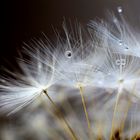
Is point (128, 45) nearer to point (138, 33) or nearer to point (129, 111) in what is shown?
point (138, 33)

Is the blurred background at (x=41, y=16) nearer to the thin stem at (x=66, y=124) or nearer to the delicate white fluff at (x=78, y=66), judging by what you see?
the delicate white fluff at (x=78, y=66)

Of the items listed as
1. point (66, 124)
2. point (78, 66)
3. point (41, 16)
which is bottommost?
point (66, 124)

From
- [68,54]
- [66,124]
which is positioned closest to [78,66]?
[68,54]

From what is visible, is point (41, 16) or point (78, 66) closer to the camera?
point (78, 66)

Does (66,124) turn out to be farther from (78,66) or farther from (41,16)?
(41,16)

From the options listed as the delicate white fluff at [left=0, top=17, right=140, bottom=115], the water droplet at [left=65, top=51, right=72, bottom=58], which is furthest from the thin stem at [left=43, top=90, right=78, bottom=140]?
the water droplet at [left=65, top=51, right=72, bottom=58]

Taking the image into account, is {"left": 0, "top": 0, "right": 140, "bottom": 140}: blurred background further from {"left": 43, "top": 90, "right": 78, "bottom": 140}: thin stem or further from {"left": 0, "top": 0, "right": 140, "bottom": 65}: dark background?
{"left": 43, "top": 90, "right": 78, "bottom": 140}: thin stem

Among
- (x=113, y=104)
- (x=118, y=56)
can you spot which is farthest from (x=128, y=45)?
(x=113, y=104)

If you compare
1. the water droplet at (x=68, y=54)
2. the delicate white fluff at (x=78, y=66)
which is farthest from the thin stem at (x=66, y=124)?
the water droplet at (x=68, y=54)

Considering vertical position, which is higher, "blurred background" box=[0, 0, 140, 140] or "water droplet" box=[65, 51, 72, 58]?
"blurred background" box=[0, 0, 140, 140]
